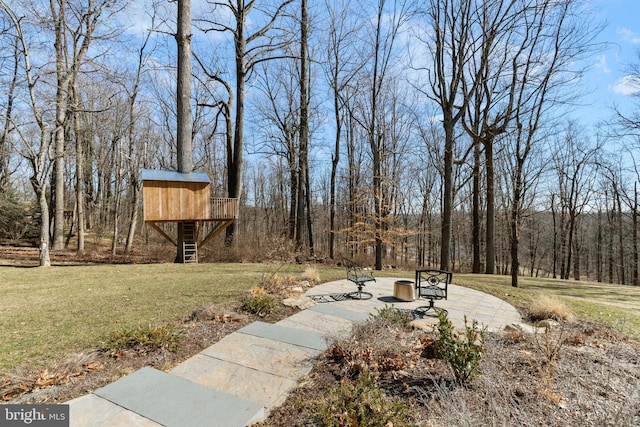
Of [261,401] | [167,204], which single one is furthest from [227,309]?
[167,204]

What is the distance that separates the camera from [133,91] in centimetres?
1531

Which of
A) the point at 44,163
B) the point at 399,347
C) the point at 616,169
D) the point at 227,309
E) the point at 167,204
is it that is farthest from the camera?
the point at 616,169

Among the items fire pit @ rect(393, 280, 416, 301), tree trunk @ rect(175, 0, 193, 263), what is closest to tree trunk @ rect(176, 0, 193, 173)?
tree trunk @ rect(175, 0, 193, 263)

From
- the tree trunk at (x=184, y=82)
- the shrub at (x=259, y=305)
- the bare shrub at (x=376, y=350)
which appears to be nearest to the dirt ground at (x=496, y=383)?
the bare shrub at (x=376, y=350)

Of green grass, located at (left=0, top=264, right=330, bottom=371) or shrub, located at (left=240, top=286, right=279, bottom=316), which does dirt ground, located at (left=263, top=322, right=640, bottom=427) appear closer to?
shrub, located at (left=240, top=286, right=279, bottom=316)

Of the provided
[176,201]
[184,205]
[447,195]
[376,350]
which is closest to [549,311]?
[376,350]

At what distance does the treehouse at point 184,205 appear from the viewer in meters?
9.63

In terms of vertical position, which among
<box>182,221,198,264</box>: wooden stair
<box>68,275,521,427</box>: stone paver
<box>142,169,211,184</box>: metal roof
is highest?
<box>142,169,211,184</box>: metal roof

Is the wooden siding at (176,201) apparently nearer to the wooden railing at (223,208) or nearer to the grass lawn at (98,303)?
the wooden railing at (223,208)

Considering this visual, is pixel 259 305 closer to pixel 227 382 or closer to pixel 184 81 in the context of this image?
pixel 227 382

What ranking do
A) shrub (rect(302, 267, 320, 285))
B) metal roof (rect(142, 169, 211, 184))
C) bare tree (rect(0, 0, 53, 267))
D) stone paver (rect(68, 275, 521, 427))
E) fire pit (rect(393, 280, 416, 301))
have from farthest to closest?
metal roof (rect(142, 169, 211, 184)) < bare tree (rect(0, 0, 53, 267)) < shrub (rect(302, 267, 320, 285)) < fire pit (rect(393, 280, 416, 301)) < stone paver (rect(68, 275, 521, 427))

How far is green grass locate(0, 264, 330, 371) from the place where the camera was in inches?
143

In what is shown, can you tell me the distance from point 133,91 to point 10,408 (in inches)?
672

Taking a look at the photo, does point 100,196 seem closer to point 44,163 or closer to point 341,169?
point 44,163
